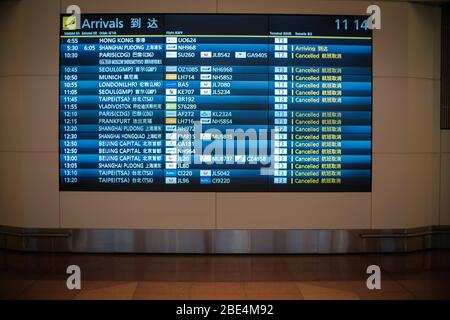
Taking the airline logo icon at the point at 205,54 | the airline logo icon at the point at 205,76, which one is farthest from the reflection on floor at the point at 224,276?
the airline logo icon at the point at 205,54

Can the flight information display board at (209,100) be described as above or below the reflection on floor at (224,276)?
above

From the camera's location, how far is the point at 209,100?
19.8 feet

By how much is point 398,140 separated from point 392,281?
1.89 m

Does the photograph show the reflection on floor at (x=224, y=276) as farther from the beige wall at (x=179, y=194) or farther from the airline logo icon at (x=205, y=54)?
the airline logo icon at (x=205, y=54)

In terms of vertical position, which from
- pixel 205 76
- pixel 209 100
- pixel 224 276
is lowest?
pixel 224 276

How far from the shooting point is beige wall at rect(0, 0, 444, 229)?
6.11 meters

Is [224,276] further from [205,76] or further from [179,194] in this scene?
[205,76]

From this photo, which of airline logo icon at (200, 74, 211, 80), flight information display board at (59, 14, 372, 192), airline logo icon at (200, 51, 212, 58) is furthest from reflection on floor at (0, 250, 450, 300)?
airline logo icon at (200, 51, 212, 58)

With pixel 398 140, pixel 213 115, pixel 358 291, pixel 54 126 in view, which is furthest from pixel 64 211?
pixel 398 140

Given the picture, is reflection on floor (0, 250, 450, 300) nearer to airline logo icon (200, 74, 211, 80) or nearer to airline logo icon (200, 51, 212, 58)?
airline logo icon (200, 74, 211, 80)

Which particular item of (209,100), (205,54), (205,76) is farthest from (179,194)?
(205,54)

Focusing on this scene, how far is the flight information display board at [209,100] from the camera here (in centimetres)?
604

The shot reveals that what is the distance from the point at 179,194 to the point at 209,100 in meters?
1.20

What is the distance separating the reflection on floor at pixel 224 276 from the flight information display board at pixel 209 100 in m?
0.87
